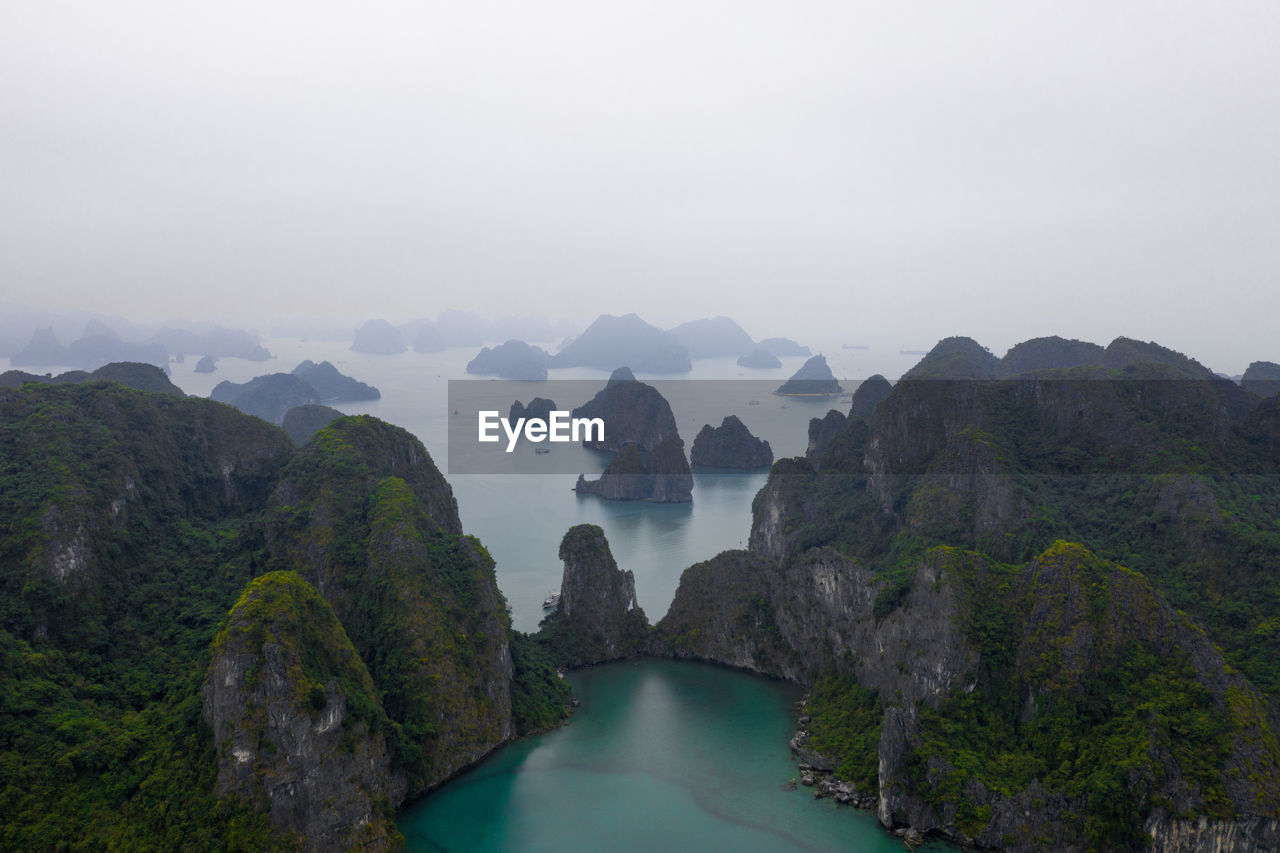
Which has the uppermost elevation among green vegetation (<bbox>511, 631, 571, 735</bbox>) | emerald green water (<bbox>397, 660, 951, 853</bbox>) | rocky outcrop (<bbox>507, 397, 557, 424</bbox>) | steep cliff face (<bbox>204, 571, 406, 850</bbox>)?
rocky outcrop (<bbox>507, 397, 557, 424</bbox>)

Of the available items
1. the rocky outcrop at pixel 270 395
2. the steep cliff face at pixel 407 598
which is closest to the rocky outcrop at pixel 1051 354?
the steep cliff face at pixel 407 598

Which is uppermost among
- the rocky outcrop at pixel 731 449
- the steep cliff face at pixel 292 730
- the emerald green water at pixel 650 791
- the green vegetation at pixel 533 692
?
the rocky outcrop at pixel 731 449

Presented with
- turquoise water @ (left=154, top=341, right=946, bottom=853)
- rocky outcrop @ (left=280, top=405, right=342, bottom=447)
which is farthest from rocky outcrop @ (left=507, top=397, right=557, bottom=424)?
turquoise water @ (left=154, top=341, right=946, bottom=853)

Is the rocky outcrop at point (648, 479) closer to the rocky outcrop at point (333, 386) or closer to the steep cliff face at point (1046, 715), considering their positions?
→ the steep cliff face at point (1046, 715)

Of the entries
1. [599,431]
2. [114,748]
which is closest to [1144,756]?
[114,748]

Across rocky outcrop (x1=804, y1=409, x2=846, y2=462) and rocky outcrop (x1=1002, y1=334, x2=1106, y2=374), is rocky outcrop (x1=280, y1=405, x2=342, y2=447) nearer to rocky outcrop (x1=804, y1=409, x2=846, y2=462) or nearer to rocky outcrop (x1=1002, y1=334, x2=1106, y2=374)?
rocky outcrop (x1=804, y1=409, x2=846, y2=462)

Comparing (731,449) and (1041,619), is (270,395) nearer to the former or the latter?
(731,449)

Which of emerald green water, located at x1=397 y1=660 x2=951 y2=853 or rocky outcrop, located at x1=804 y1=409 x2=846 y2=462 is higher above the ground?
rocky outcrop, located at x1=804 y1=409 x2=846 y2=462

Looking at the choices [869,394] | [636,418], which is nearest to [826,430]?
[869,394]
